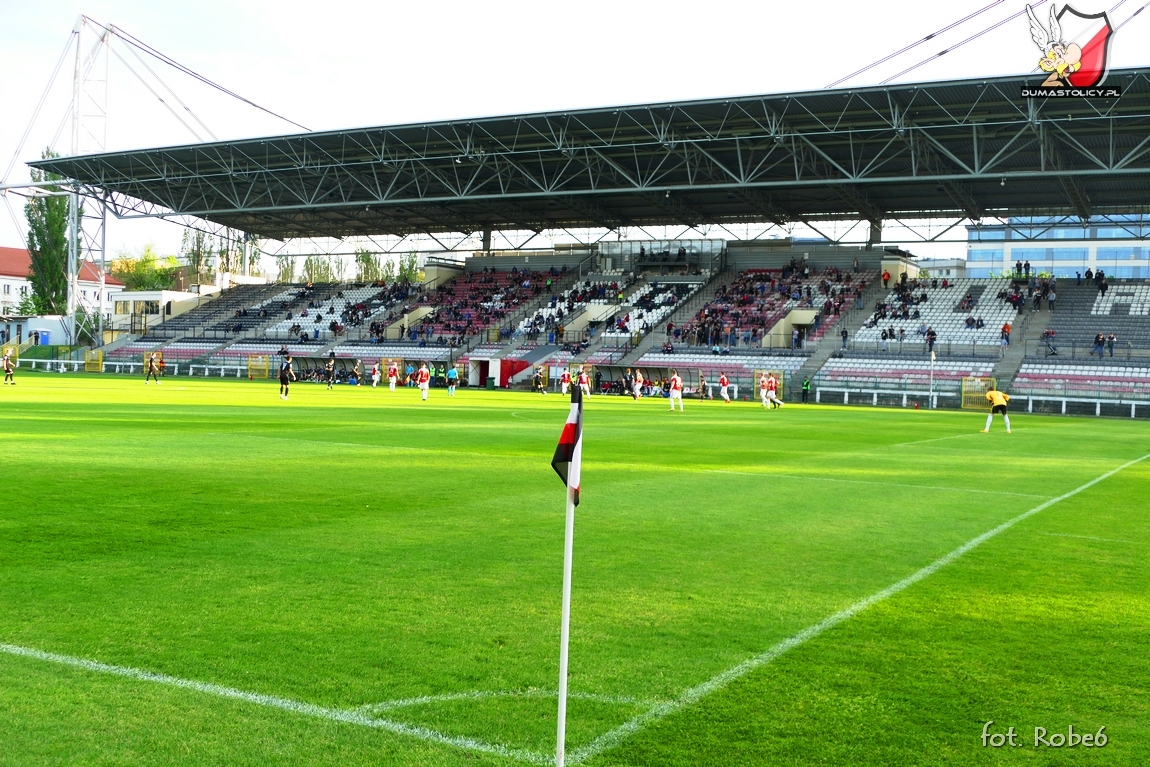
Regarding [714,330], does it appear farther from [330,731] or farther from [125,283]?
[125,283]

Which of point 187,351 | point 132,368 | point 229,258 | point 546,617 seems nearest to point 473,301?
point 187,351

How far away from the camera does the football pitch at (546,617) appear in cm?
497

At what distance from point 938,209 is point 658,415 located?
36084mm

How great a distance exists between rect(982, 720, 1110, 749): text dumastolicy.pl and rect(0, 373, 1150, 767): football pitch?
3 centimetres

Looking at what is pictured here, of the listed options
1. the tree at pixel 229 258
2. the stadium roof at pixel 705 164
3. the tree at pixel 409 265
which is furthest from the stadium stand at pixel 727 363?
the tree at pixel 229 258

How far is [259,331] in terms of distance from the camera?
257 ft

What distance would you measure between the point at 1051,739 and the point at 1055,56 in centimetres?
4435

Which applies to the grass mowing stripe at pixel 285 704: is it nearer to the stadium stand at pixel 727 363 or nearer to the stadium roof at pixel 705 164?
the stadium roof at pixel 705 164

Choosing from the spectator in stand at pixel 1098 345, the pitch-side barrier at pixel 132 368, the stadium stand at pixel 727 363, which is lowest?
the pitch-side barrier at pixel 132 368

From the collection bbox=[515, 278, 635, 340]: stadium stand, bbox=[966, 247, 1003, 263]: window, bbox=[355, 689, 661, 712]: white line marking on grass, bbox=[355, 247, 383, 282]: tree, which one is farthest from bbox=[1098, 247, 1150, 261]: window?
bbox=[355, 689, 661, 712]: white line marking on grass

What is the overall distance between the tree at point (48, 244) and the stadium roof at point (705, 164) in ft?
89.3

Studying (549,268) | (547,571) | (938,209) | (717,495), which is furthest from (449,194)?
(547,571)

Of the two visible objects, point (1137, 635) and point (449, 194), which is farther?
point (449, 194)

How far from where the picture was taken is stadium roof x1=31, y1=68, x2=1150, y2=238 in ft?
156
